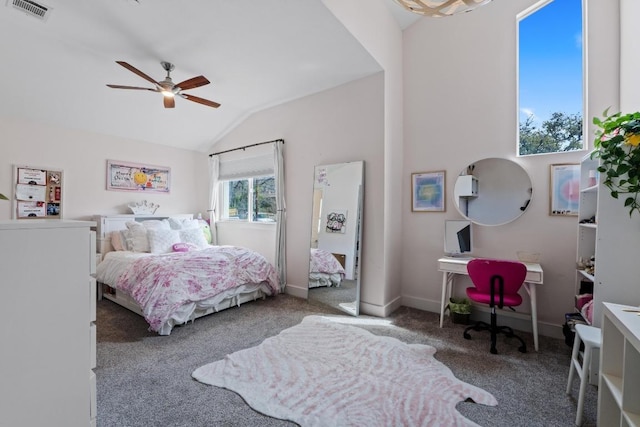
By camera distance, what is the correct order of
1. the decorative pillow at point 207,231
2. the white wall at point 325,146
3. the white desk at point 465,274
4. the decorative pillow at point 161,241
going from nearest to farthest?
the white desk at point 465,274 → the white wall at point 325,146 → the decorative pillow at point 161,241 → the decorative pillow at point 207,231

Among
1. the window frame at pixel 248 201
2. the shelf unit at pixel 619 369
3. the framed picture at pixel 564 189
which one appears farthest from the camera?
the window frame at pixel 248 201

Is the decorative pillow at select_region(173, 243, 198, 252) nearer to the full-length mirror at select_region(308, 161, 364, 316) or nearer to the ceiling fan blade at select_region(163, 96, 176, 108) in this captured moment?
the full-length mirror at select_region(308, 161, 364, 316)

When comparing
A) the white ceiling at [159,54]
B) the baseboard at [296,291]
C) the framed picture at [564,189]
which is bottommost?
the baseboard at [296,291]

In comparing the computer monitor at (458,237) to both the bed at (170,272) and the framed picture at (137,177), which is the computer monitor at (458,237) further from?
the framed picture at (137,177)

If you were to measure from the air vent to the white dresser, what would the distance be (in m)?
2.43

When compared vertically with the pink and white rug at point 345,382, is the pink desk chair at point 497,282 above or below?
above

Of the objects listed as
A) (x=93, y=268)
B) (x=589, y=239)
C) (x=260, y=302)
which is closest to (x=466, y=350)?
(x=589, y=239)

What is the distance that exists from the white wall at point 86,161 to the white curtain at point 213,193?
0.89ft

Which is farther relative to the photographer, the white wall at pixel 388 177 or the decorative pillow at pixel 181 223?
the decorative pillow at pixel 181 223

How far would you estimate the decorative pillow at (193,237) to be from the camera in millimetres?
4082

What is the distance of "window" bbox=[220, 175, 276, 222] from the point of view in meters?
4.42

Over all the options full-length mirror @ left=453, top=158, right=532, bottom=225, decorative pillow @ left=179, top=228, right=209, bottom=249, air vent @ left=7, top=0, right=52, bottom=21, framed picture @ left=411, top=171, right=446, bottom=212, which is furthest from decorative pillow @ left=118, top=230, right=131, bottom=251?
full-length mirror @ left=453, top=158, right=532, bottom=225

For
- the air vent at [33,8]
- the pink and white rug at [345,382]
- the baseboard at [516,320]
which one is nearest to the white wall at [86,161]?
the air vent at [33,8]

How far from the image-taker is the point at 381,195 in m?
3.12
